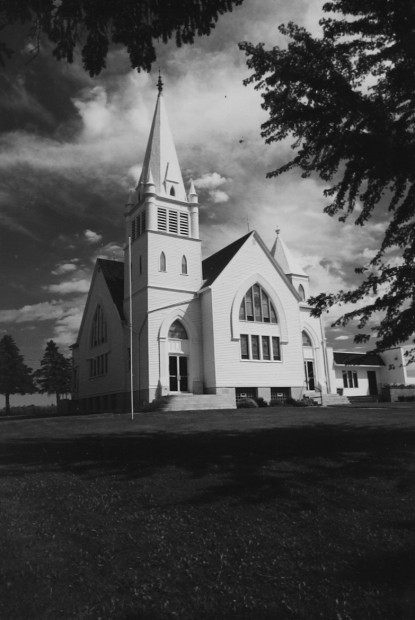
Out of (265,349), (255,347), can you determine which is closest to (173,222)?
(255,347)

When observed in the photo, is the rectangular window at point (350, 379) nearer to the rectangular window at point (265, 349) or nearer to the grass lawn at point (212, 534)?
the rectangular window at point (265, 349)

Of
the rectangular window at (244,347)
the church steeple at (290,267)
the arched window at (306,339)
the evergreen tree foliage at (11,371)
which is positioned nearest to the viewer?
the rectangular window at (244,347)

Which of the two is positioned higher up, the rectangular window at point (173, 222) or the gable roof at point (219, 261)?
the rectangular window at point (173, 222)

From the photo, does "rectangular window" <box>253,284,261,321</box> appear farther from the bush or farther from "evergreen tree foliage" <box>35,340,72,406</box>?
"evergreen tree foliage" <box>35,340,72,406</box>

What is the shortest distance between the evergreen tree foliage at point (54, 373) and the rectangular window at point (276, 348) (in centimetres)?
4777

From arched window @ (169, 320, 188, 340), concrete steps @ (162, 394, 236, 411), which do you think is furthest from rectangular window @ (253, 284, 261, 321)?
concrete steps @ (162, 394, 236, 411)

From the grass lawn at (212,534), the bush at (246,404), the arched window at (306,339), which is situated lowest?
the grass lawn at (212,534)

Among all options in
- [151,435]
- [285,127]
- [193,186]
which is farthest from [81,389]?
[285,127]

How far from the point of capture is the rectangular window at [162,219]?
37513mm

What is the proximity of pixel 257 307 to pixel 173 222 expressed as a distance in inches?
375

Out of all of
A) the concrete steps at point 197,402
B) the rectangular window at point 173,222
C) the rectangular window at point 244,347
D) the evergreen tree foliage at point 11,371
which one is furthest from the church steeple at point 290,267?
the evergreen tree foliage at point 11,371

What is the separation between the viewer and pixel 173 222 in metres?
38.1

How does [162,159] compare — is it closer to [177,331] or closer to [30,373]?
[177,331]

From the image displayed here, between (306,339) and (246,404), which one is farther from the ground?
(306,339)
